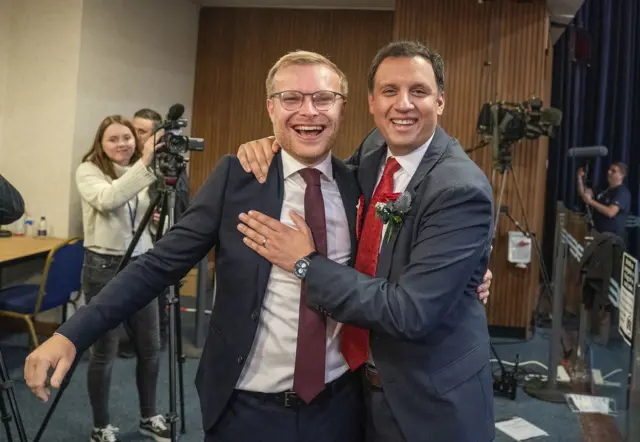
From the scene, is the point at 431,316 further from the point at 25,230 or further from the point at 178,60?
the point at 178,60

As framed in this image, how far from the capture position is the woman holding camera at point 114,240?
2779 millimetres

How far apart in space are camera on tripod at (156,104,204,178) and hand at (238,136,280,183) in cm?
87

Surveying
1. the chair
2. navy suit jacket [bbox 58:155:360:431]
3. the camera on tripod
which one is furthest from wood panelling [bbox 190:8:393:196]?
navy suit jacket [bbox 58:155:360:431]

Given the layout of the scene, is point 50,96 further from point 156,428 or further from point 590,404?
point 590,404

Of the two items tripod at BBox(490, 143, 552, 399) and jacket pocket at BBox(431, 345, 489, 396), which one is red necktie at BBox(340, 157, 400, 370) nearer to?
jacket pocket at BBox(431, 345, 489, 396)

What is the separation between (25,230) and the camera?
14.7 ft

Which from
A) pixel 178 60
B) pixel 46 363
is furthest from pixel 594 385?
pixel 178 60

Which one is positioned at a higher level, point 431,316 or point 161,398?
point 431,316

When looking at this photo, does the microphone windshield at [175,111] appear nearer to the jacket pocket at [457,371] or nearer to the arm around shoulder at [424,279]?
the arm around shoulder at [424,279]

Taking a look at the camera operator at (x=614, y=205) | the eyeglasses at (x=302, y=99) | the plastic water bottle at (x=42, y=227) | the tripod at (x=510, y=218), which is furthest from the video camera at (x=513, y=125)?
the plastic water bottle at (x=42, y=227)

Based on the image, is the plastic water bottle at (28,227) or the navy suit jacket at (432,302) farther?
the plastic water bottle at (28,227)

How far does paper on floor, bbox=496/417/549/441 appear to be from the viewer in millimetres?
3258

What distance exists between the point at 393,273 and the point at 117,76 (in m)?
4.17

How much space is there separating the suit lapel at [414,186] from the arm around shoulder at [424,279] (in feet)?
0.19
